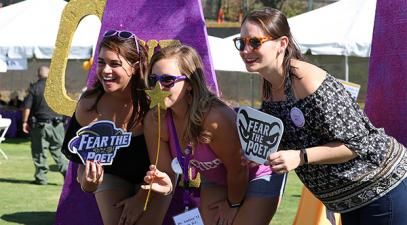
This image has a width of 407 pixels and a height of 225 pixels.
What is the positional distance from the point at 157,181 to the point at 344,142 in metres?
0.99

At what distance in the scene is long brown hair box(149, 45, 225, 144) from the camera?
129 inches

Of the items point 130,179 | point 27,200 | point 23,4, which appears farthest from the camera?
point 23,4

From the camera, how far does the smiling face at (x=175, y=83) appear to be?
10.9ft

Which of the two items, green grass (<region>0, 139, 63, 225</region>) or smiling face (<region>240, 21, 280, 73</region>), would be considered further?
green grass (<region>0, 139, 63, 225</region>)

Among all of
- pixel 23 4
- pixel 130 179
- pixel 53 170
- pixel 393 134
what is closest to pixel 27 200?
pixel 53 170

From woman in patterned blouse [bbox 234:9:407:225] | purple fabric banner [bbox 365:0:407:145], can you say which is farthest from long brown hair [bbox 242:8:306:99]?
purple fabric banner [bbox 365:0:407:145]

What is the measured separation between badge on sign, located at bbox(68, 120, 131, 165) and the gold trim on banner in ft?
5.34

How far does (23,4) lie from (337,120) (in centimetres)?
1506

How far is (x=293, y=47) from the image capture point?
305cm

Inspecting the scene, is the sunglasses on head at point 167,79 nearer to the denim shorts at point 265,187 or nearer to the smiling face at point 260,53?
the smiling face at point 260,53

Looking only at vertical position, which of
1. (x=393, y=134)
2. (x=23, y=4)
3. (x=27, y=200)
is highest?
(x=393, y=134)

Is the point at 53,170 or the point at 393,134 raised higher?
the point at 393,134

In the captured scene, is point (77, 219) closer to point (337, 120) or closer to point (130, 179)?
point (130, 179)

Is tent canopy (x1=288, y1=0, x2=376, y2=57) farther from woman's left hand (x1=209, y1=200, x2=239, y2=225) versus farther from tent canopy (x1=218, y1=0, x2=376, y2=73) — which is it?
woman's left hand (x1=209, y1=200, x2=239, y2=225)
